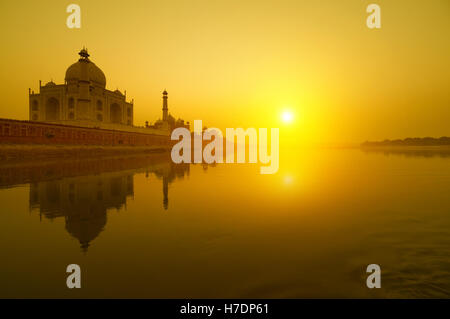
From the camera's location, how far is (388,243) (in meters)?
3.88

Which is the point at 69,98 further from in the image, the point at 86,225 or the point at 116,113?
the point at 86,225

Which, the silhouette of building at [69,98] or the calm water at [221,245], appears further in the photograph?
the silhouette of building at [69,98]

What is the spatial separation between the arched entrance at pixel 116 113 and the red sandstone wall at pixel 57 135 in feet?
34.3

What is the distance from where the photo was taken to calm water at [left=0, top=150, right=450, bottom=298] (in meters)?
2.61

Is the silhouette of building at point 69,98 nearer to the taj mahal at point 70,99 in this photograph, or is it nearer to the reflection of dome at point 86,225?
the taj mahal at point 70,99

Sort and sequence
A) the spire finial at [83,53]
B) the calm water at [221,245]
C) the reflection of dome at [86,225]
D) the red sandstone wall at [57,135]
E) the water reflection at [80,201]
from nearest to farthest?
1. the calm water at [221,245]
2. the reflection of dome at [86,225]
3. the water reflection at [80,201]
4. the red sandstone wall at [57,135]
5. the spire finial at [83,53]

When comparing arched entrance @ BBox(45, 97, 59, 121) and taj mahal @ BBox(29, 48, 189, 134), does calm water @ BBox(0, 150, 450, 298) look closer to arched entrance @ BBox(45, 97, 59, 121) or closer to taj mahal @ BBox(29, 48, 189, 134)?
taj mahal @ BBox(29, 48, 189, 134)

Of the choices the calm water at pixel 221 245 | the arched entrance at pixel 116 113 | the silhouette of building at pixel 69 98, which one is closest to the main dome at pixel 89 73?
the silhouette of building at pixel 69 98

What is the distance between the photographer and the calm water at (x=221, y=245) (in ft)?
8.57

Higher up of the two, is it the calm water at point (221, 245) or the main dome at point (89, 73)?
the main dome at point (89, 73)

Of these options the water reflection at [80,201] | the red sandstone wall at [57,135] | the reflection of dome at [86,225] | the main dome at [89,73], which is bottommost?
the reflection of dome at [86,225]

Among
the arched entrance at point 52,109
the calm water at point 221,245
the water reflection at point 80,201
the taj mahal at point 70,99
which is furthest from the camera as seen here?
the arched entrance at point 52,109

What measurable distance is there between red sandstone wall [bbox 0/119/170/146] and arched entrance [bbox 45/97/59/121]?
14.7 meters
